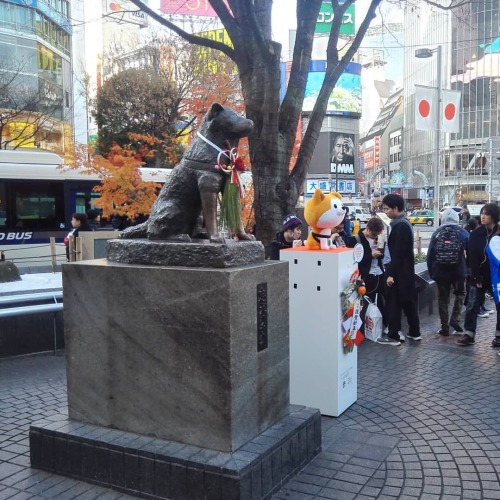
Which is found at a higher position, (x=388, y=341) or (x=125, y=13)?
(x=125, y=13)

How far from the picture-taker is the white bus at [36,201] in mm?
16438

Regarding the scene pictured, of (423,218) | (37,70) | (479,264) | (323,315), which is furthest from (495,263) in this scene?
(423,218)

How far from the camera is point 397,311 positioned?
25.8 feet

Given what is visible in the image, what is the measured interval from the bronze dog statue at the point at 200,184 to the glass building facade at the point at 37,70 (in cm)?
2131

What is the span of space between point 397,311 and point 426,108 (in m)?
8.45

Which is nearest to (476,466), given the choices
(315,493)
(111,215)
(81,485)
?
(315,493)

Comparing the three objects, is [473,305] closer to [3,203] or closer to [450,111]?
[450,111]

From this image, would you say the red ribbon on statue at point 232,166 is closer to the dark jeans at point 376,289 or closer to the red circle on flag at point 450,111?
the dark jeans at point 376,289

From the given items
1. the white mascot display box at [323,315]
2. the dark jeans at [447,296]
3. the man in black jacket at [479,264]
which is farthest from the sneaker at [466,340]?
the white mascot display box at [323,315]

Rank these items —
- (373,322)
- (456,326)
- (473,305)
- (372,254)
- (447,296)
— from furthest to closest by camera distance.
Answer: (456,326), (447,296), (372,254), (473,305), (373,322)

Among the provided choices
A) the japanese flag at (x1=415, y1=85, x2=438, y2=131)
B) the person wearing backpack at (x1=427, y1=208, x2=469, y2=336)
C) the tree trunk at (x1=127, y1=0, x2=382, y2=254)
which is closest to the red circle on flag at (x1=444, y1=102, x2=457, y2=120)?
the japanese flag at (x1=415, y1=85, x2=438, y2=131)

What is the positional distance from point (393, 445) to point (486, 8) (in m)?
67.1

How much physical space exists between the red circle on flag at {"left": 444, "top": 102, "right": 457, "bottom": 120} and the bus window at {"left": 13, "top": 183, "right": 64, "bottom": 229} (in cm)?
1162

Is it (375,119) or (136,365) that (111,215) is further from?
(375,119)
